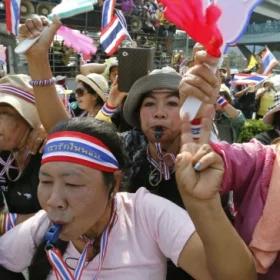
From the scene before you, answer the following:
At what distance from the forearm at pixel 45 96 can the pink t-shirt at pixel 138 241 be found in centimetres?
58

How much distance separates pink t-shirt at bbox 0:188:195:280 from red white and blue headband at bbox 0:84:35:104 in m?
0.73

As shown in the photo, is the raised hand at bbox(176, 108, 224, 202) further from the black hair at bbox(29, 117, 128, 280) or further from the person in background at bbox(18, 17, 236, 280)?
the person in background at bbox(18, 17, 236, 280)

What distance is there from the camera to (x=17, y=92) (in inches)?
75.4

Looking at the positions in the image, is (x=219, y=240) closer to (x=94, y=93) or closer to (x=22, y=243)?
(x=22, y=243)

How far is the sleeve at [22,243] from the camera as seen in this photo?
1381 millimetres

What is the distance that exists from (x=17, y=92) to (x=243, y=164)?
3.77 ft

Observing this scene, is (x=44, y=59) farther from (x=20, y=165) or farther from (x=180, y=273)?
(x=180, y=273)

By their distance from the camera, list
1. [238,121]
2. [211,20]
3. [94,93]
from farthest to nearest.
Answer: [238,121] < [94,93] < [211,20]

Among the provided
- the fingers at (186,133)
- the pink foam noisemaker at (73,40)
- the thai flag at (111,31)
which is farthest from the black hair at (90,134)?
the thai flag at (111,31)

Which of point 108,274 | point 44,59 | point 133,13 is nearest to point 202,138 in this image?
point 108,274

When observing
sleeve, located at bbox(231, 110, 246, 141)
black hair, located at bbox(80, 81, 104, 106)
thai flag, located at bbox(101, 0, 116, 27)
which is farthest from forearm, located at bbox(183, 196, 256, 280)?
thai flag, located at bbox(101, 0, 116, 27)

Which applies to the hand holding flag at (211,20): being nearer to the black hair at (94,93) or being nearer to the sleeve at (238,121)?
the black hair at (94,93)

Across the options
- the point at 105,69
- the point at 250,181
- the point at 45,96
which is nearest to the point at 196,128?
the point at 250,181

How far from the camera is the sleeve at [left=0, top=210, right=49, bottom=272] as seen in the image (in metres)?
1.38
